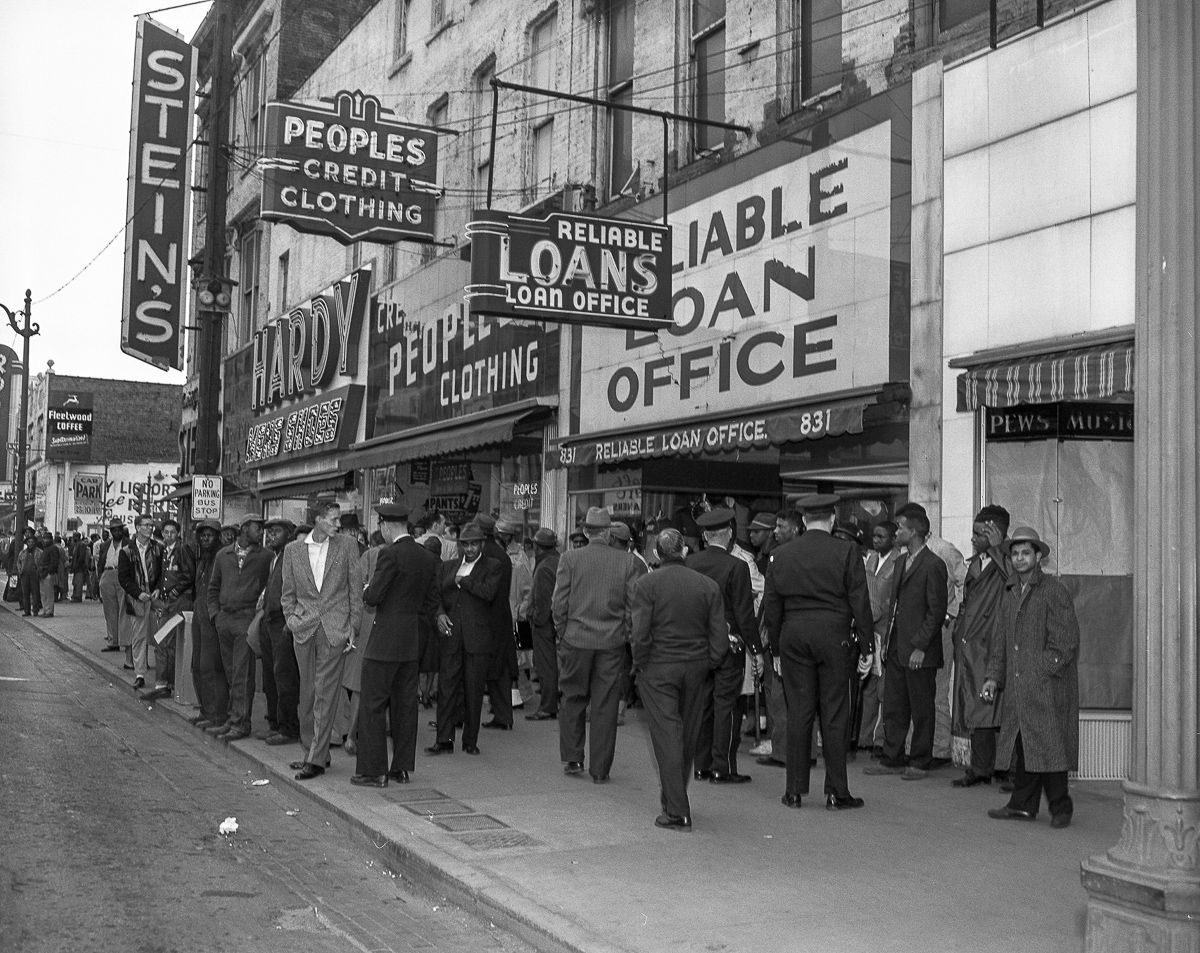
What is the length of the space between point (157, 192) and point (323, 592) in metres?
18.7

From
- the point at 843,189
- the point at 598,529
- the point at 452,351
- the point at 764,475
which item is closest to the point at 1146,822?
the point at 598,529

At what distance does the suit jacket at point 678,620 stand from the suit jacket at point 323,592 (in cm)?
249

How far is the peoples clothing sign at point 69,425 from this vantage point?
2446 inches

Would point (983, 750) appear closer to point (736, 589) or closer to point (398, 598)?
point (736, 589)

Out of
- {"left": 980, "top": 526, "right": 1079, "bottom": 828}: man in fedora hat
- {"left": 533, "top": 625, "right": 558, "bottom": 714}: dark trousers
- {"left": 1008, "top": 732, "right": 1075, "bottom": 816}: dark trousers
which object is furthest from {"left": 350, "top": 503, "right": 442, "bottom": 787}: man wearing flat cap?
{"left": 1008, "top": 732, "right": 1075, "bottom": 816}: dark trousers

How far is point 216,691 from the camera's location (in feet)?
38.0

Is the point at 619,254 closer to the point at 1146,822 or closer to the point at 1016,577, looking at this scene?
the point at 1016,577

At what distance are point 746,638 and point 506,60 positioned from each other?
41.1ft

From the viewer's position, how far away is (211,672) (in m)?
11.7

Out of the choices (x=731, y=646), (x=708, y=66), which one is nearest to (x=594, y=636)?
(x=731, y=646)

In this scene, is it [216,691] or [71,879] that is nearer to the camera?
[71,879]

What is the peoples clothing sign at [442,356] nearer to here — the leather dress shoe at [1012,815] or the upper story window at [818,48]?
the upper story window at [818,48]

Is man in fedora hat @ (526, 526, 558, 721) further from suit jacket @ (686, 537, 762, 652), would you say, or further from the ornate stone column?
the ornate stone column

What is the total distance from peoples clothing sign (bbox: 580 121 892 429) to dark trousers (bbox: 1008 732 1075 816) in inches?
163
